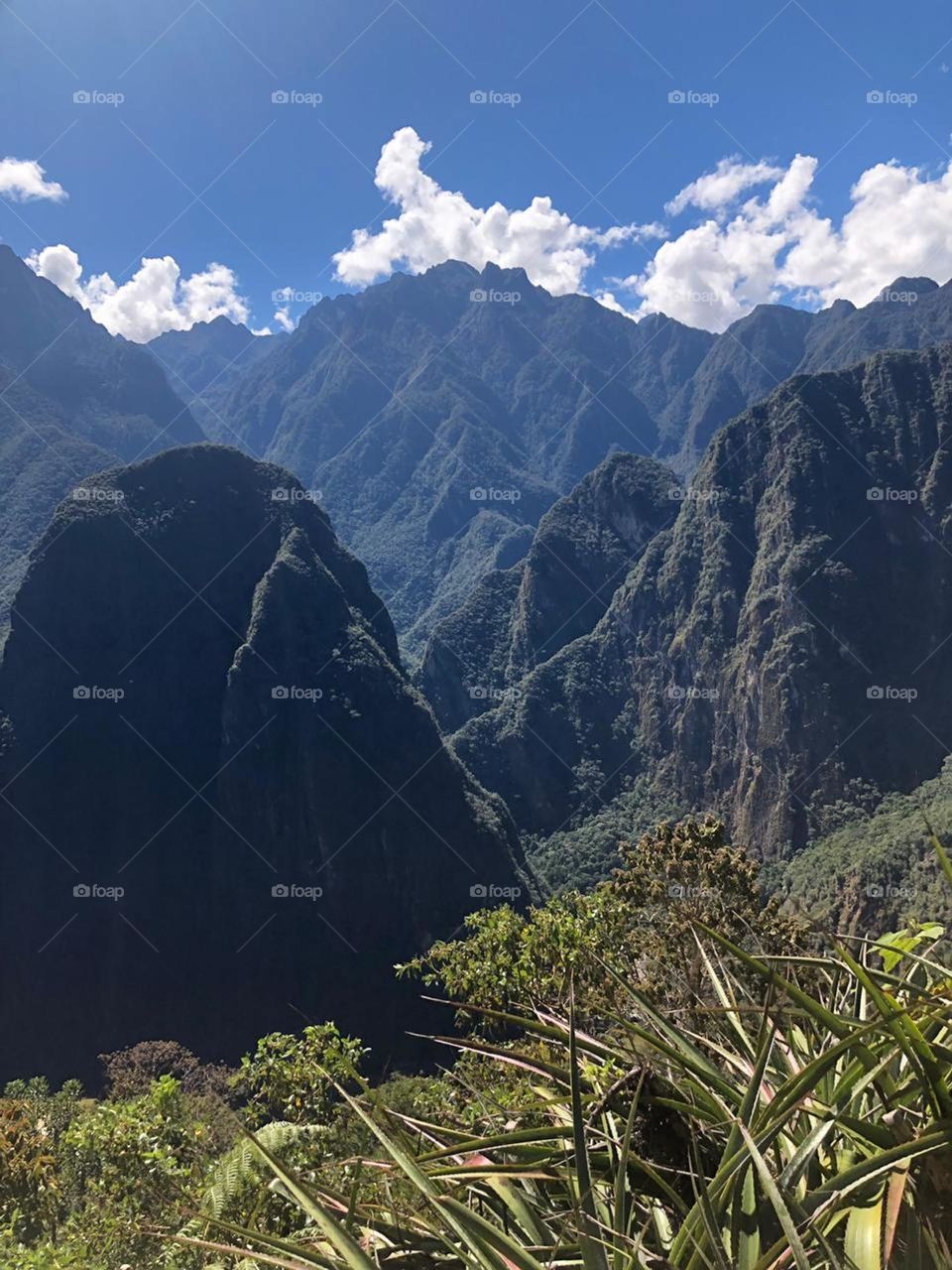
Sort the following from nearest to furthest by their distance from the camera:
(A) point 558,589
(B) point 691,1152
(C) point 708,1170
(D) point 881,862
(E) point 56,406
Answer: (B) point 691,1152
(C) point 708,1170
(D) point 881,862
(A) point 558,589
(E) point 56,406

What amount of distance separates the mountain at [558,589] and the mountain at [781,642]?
11.3m

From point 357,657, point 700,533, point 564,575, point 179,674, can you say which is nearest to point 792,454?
point 700,533

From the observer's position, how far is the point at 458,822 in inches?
2408

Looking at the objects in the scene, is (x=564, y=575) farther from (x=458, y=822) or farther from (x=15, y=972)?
(x=15, y=972)

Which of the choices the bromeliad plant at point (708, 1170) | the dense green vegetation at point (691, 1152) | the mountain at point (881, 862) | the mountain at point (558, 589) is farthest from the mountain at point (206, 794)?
the bromeliad plant at point (708, 1170)

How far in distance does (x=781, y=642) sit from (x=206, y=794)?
56568mm

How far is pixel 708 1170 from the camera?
235 centimetres

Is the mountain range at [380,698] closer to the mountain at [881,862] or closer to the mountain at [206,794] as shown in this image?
the mountain at [206,794]

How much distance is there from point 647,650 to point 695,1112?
10191 cm

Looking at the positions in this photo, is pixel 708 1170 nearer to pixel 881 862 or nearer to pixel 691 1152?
pixel 691 1152

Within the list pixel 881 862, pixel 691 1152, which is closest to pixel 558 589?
pixel 881 862

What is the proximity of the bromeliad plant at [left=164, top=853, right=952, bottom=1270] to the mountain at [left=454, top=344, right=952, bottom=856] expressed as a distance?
A: 76.3 m

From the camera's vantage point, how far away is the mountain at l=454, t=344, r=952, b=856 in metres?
74.2

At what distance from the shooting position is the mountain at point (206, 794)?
164 feet
